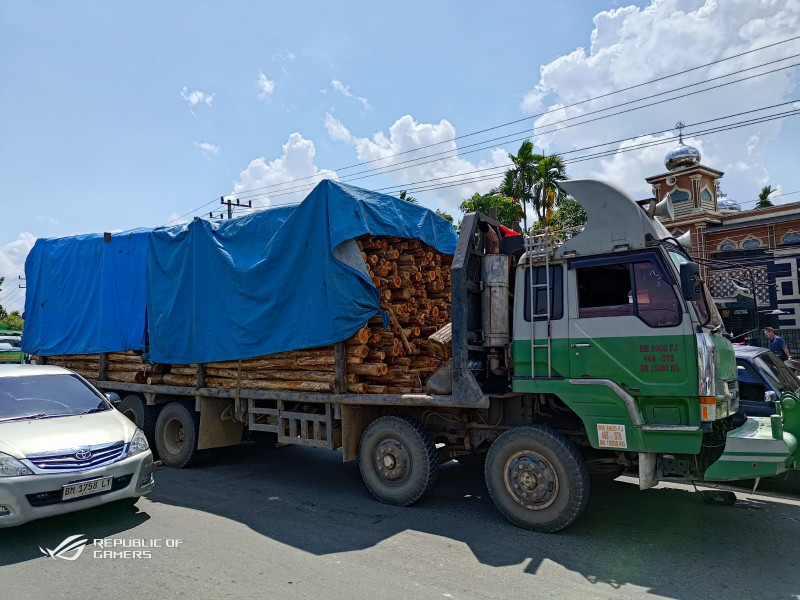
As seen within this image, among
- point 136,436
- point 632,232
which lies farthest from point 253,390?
point 632,232

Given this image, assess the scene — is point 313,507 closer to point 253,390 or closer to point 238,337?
point 253,390

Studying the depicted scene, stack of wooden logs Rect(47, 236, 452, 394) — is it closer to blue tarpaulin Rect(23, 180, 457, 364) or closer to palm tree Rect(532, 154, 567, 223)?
blue tarpaulin Rect(23, 180, 457, 364)

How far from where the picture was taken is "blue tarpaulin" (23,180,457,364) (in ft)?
21.8

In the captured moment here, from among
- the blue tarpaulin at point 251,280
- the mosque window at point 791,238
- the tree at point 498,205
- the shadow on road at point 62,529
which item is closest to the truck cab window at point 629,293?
the blue tarpaulin at point 251,280

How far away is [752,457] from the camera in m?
4.75

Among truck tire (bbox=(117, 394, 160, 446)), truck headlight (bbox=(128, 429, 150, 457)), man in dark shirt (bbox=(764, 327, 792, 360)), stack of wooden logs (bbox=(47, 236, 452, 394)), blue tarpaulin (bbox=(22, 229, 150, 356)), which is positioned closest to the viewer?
truck headlight (bbox=(128, 429, 150, 457))

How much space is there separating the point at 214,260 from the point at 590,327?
5.17m

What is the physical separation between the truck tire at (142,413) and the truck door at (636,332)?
6793 mm

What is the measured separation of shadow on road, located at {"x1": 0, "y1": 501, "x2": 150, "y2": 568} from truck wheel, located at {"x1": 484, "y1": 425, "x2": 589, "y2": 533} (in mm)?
3624

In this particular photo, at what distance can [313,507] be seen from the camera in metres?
6.33

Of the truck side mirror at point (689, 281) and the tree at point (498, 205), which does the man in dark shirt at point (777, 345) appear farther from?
the tree at point (498, 205)

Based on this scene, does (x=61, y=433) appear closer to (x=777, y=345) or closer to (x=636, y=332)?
(x=636, y=332)

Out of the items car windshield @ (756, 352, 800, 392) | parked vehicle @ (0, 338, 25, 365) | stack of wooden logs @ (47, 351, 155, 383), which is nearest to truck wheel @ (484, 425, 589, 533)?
car windshield @ (756, 352, 800, 392)

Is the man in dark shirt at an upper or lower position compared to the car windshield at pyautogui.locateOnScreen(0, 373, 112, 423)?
upper
